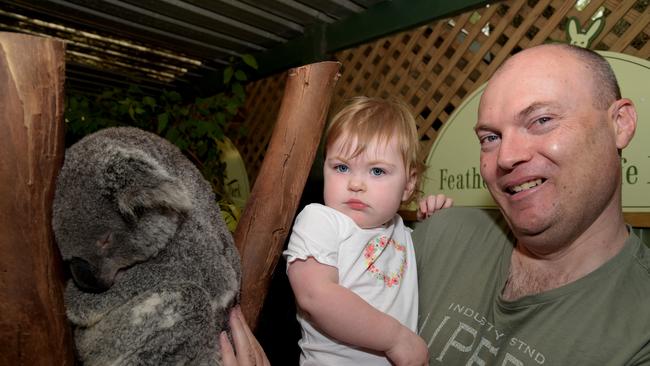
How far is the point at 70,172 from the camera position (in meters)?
0.91

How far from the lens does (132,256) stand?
0.95m

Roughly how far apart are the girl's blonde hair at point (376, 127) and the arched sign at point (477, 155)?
1.03 metres

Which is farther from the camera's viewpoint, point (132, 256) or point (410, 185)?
point (410, 185)

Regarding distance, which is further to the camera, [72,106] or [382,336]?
[72,106]

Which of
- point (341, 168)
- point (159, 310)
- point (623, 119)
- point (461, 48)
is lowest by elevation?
point (159, 310)

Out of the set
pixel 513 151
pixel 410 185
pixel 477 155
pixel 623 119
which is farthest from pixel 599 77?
pixel 477 155

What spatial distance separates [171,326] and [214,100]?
10.8ft

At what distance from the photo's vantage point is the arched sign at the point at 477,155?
186cm

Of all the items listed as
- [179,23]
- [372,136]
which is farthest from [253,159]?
[372,136]

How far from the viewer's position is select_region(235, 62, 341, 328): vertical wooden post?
4.42 feet

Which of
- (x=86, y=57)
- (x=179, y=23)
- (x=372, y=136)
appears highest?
(x=179, y=23)

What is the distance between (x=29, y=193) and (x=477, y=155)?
2.14m

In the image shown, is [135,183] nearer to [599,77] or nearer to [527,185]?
[527,185]

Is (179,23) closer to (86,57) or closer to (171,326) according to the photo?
(86,57)
